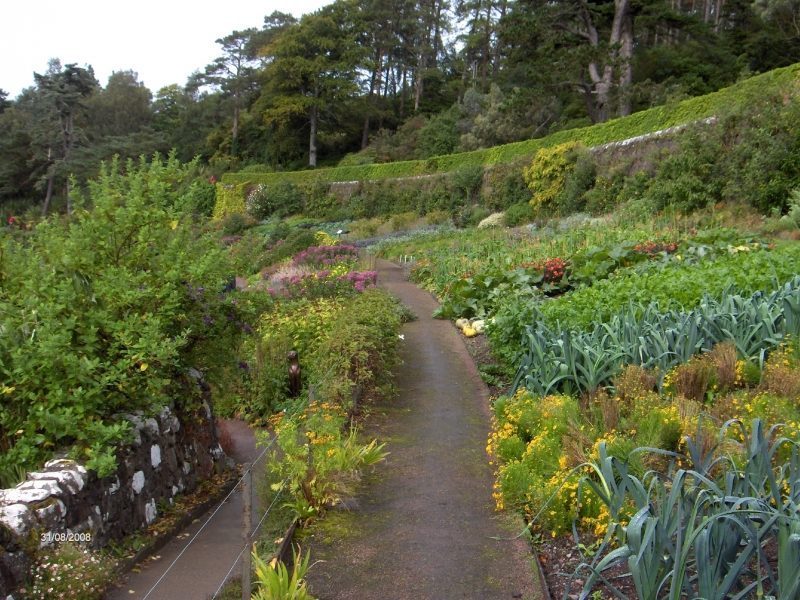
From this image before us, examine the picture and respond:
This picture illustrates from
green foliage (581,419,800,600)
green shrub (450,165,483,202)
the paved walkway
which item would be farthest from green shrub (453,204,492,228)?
green foliage (581,419,800,600)

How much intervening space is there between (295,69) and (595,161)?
96.3ft

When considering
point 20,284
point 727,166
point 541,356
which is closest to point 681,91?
point 727,166

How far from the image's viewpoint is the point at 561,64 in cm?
2755

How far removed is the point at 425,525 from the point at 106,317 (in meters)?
3.42

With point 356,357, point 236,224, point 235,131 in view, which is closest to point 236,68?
point 235,131

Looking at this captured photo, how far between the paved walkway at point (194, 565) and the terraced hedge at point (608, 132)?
13934 mm

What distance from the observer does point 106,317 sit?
614 cm

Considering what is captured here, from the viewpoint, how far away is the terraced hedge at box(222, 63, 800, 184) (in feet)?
50.4

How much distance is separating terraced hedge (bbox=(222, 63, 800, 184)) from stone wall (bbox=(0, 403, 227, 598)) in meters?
13.6

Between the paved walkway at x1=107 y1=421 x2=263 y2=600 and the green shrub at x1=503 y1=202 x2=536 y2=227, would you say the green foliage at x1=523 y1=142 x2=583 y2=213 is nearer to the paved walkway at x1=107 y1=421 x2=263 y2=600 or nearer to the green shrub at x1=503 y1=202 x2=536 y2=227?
the green shrub at x1=503 y1=202 x2=536 y2=227

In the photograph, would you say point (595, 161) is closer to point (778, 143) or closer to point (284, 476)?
point (778, 143)

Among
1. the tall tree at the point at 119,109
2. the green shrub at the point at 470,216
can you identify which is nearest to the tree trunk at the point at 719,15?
the green shrub at the point at 470,216

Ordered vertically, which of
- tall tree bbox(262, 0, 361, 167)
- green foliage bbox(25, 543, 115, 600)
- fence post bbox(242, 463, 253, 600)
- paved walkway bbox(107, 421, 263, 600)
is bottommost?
paved walkway bbox(107, 421, 263, 600)

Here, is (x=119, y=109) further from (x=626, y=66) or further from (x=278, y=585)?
(x=278, y=585)
